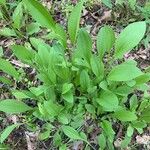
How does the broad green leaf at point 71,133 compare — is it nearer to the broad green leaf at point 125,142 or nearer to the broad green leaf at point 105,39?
the broad green leaf at point 125,142

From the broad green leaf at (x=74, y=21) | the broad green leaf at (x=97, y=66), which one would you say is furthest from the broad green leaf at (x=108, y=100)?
the broad green leaf at (x=74, y=21)

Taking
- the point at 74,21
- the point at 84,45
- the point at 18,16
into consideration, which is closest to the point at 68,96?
the point at 84,45

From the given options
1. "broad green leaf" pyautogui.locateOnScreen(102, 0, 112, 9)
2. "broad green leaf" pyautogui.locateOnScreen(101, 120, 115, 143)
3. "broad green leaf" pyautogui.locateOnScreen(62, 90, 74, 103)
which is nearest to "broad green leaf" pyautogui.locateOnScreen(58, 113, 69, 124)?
"broad green leaf" pyautogui.locateOnScreen(62, 90, 74, 103)

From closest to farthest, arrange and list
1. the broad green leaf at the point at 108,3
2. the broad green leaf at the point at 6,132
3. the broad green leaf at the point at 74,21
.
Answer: the broad green leaf at the point at 74,21 < the broad green leaf at the point at 6,132 < the broad green leaf at the point at 108,3

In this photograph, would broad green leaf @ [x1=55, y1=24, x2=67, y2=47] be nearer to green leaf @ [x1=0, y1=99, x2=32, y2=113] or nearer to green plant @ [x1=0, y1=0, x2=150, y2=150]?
green plant @ [x1=0, y1=0, x2=150, y2=150]

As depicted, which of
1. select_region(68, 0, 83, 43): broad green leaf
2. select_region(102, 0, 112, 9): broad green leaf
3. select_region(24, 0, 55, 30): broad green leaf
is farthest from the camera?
select_region(102, 0, 112, 9): broad green leaf
